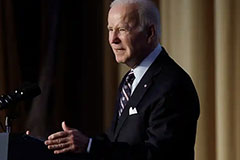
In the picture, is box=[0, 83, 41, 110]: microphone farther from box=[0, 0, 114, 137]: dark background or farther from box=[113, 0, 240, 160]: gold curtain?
box=[0, 0, 114, 137]: dark background

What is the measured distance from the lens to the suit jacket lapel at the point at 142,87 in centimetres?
194

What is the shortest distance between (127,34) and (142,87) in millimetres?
202

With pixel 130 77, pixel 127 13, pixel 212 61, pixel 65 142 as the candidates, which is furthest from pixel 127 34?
pixel 212 61

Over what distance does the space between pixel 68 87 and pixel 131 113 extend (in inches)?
72.1

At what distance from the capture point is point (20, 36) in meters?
3.66

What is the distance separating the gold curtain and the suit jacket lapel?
0.99 metres

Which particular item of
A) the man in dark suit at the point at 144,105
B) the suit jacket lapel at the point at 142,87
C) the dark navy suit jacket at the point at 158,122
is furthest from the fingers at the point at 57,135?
the suit jacket lapel at the point at 142,87

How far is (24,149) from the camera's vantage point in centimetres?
175

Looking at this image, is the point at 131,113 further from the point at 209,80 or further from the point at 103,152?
the point at 209,80

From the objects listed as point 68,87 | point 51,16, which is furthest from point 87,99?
point 51,16

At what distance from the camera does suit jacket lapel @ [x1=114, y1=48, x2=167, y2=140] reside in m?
1.94

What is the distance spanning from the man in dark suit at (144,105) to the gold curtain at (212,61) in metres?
0.96

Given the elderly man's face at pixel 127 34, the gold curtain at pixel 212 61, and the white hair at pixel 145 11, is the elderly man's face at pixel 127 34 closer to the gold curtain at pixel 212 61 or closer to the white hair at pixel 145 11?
the white hair at pixel 145 11

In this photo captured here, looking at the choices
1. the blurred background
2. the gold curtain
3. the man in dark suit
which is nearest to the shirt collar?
the man in dark suit
